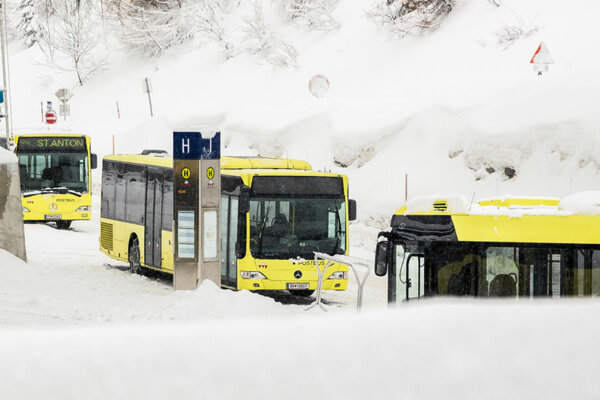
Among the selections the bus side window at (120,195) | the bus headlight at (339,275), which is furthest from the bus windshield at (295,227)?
the bus side window at (120,195)

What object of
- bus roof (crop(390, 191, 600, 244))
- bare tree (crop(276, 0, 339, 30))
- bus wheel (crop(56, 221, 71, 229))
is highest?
bare tree (crop(276, 0, 339, 30))

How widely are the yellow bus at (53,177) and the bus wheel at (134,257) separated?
8.40m

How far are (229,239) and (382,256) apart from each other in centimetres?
718

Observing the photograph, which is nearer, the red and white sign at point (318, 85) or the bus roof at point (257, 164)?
the bus roof at point (257, 164)

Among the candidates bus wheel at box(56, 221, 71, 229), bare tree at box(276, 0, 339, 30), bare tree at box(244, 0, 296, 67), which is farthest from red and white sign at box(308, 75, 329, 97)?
bus wheel at box(56, 221, 71, 229)

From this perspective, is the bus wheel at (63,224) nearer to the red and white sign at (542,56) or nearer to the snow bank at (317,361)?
the red and white sign at (542,56)

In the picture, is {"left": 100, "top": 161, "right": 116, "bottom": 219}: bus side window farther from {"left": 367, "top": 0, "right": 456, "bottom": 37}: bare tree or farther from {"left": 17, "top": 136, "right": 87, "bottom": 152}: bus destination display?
{"left": 367, "top": 0, "right": 456, "bottom": 37}: bare tree

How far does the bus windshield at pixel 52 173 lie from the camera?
103 ft

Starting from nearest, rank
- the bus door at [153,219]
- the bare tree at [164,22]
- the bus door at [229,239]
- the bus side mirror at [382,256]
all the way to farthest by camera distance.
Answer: the bus side mirror at [382,256]
the bus door at [229,239]
the bus door at [153,219]
the bare tree at [164,22]

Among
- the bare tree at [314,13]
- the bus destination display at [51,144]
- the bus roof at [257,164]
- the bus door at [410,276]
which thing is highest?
the bare tree at [314,13]

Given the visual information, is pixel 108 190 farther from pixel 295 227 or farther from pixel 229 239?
pixel 295 227

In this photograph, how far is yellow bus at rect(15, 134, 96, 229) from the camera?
31144 millimetres

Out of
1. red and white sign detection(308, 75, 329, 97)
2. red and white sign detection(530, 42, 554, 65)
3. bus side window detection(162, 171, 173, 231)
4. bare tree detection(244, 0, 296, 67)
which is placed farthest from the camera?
bare tree detection(244, 0, 296, 67)

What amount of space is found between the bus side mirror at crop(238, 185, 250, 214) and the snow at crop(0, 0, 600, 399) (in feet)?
5.73
